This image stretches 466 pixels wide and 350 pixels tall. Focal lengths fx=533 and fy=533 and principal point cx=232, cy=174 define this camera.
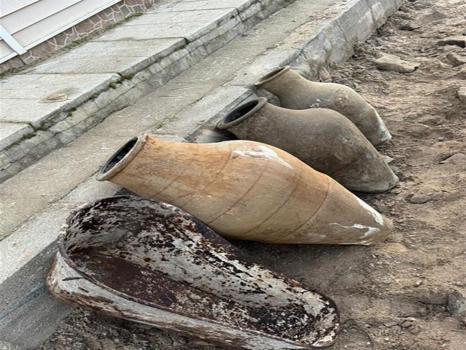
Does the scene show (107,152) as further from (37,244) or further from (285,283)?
(285,283)

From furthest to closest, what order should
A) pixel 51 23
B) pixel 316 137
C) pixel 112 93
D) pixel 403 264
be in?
pixel 51 23 < pixel 112 93 < pixel 316 137 < pixel 403 264

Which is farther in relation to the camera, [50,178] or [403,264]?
[50,178]

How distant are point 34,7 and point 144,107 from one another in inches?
92.3

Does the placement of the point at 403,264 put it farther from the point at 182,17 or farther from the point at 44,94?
the point at 182,17

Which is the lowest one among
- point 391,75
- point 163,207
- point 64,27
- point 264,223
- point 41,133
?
point 391,75

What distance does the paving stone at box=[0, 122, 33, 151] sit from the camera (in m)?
3.42

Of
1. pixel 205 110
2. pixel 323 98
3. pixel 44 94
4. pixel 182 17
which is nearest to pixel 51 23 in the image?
pixel 182 17

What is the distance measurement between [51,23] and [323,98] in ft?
11.3

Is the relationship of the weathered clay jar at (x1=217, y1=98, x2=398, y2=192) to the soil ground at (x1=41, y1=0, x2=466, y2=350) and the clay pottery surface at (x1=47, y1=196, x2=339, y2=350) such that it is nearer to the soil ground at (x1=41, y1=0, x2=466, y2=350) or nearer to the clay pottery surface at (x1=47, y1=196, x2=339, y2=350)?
the soil ground at (x1=41, y1=0, x2=466, y2=350)

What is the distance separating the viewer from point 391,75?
16.0 ft

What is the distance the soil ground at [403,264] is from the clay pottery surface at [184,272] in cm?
16

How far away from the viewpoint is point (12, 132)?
11.5 ft

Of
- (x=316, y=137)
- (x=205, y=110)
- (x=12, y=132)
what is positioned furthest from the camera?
(x=205, y=110)

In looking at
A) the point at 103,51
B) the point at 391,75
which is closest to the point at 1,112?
the point at 103,51
